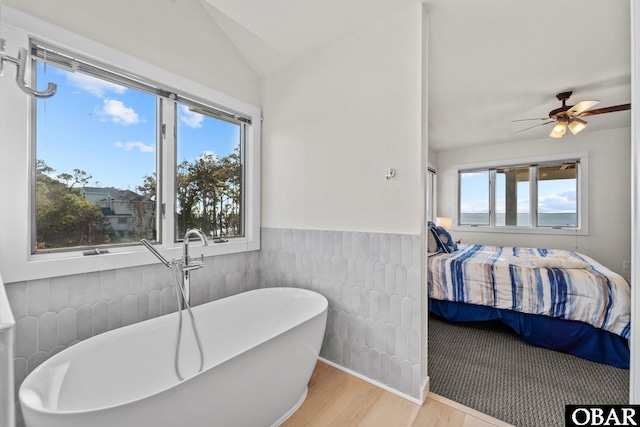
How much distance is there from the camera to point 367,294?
1922 mm

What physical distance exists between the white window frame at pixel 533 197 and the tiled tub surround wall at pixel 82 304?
15.3ft

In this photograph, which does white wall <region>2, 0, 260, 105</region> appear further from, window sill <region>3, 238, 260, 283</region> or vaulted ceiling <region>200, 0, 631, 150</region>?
window sill <region>3, 238, 260, 283</region>

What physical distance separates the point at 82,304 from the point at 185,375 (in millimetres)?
705

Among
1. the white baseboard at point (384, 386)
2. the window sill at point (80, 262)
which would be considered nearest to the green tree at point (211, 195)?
the window sill at point (80, 262)

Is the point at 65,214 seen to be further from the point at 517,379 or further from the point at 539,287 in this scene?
the point at 539,287

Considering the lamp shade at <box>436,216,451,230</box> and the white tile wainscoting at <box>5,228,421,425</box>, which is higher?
the lamp shade at <box>436,216,451,230</box>

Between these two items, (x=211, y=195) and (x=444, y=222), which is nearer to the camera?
(x=211, y=195)

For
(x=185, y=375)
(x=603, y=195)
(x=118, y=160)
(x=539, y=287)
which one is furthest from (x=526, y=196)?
(x=118, y=160)

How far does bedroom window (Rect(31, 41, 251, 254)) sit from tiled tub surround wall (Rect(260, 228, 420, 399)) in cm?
86

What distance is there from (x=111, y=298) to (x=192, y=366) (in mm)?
634

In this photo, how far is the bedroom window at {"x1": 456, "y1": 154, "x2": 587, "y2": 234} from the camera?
13.8 feet

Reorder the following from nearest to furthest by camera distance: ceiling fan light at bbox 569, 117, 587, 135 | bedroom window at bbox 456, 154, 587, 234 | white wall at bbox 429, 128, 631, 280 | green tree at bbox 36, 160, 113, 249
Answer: green tree at bbox 36, 160, 113, 249
ceiling fan light at bbox 569, 117, 587, 135
white wall at bbox 429, 128, 631, 280
bedroom window at bbox 456, 154, 587, 234

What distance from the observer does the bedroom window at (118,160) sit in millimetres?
1502

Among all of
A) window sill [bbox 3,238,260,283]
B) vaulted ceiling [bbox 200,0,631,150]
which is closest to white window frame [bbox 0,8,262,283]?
window sill [bbox 3,238,260,283]
